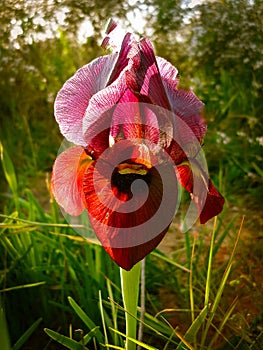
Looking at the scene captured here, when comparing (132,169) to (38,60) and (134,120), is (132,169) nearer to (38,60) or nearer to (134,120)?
(134,120)

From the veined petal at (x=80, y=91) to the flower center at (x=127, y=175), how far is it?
36 mm

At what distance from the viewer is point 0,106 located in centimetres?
138

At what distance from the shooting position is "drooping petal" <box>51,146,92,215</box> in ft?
1.16

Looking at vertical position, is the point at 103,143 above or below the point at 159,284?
above

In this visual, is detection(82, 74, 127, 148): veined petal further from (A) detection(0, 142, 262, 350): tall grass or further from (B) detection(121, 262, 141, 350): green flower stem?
(A) detection(0, 142, 262, 350): tall grass

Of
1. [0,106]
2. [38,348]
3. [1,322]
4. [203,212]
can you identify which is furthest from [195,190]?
[0,106]

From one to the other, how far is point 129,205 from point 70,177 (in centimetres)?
5

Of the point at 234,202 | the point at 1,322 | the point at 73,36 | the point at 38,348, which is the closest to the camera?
the point at 1,322

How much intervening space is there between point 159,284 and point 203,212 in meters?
0.37

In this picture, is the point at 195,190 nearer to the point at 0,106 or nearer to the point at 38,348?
the point at 38,348

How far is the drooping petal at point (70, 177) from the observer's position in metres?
0.35

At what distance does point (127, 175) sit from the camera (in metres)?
0.34

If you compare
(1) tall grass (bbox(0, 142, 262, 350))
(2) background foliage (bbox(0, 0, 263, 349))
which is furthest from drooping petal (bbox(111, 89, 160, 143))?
(2) background foliage (bbox(0, 0, 263, 349))

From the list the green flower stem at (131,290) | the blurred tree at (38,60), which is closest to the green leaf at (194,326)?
the green flower stem at (131,290)
